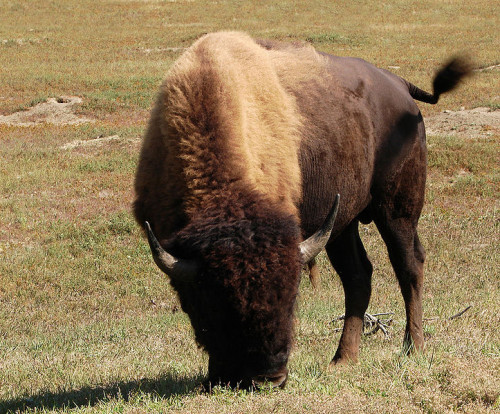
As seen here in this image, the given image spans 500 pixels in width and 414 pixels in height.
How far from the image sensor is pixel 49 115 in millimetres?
21109

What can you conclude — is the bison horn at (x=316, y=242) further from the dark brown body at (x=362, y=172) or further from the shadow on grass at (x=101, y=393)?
the shadow on grass at (x=101, y=393)

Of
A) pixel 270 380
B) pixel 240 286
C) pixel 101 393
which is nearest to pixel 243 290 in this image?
pixel 240 286

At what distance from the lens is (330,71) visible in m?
5.66

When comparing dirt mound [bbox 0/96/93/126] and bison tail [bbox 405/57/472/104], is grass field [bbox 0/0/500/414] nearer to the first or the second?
dirt mound [bbox 0/96/93/126]

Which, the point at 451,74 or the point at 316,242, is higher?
the point at 451,74

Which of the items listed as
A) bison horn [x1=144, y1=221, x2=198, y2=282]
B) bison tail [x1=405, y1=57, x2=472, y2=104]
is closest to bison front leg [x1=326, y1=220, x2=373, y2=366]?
bison tail [x1=405, y1=57, x2=472, y2=104]

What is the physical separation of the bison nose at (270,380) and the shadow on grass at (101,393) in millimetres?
580

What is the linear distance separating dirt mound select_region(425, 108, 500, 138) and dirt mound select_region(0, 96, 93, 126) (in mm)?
10464

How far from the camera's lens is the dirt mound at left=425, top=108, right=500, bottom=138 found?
1767 cm

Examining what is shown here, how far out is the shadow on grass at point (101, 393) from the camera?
441cm

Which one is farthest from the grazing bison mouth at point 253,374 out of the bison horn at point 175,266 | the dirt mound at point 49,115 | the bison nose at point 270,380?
the dirt mound at point 49,115

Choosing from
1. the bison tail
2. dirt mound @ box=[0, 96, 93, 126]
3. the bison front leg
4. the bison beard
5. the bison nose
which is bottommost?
dirt mound @ box=[0, 96, 93, 126]

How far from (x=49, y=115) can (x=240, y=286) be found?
61.5ft

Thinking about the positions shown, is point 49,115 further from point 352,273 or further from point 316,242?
point 316,242
